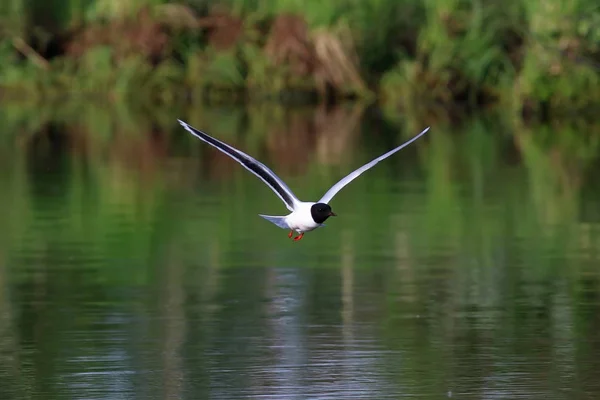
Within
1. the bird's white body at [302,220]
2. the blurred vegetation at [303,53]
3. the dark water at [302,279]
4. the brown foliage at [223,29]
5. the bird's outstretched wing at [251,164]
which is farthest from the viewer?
the brown foliage at [223,29]

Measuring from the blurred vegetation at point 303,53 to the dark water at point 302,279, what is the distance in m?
8.45

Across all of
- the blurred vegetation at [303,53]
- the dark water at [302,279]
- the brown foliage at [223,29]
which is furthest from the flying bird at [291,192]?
the brown foliage at [223,29]

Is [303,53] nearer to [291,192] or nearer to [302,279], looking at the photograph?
[302,279]

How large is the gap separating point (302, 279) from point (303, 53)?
26.9 m

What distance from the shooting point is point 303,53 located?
4325cm

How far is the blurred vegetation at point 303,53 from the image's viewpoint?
38.8 m

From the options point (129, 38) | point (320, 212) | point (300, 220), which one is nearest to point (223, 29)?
point (129, 38)

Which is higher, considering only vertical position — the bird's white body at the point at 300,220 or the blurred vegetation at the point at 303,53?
the blurred vegetation at the point at 303,53

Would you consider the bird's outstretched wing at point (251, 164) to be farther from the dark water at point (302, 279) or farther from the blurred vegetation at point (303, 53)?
the blurred vegetation at point (303, 53)

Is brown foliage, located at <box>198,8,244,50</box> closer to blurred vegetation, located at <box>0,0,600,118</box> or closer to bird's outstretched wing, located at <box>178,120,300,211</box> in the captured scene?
blurred vegetation, located at <box>0,0,600,118</box>

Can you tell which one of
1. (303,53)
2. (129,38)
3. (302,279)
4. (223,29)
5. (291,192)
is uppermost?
(223,29)

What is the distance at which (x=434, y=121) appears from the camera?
125ft

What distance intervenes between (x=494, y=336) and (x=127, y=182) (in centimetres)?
1313

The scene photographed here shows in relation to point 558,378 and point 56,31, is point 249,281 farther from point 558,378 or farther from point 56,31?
point 56,31
